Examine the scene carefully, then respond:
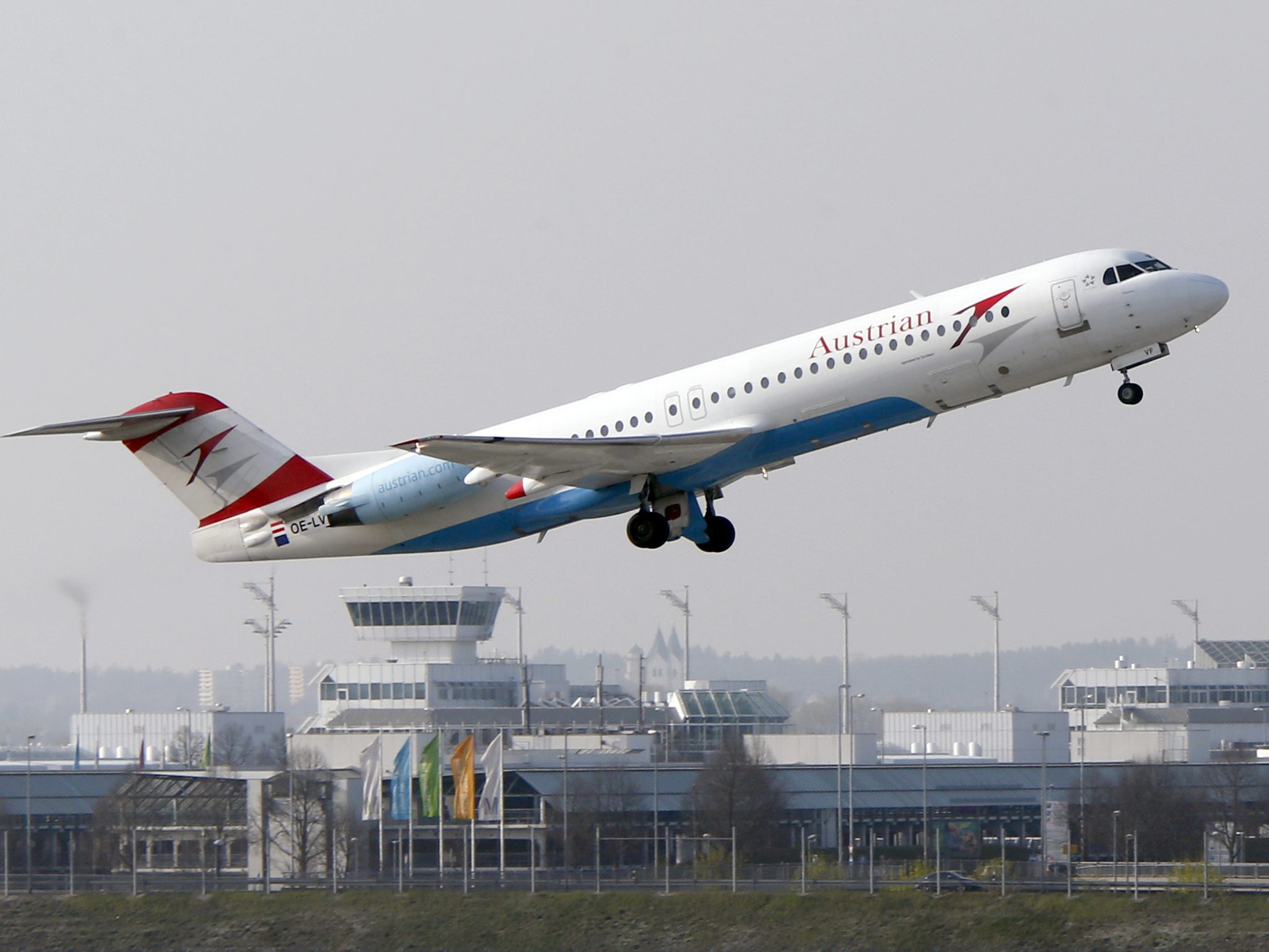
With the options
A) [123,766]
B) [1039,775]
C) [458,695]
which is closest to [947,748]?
[458,695]

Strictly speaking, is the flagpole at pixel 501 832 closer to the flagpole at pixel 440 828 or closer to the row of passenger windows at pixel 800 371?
the flagpole at pixel 440 828

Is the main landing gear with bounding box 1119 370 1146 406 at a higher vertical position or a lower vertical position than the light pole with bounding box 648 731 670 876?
higher

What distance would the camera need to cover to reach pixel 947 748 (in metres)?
114

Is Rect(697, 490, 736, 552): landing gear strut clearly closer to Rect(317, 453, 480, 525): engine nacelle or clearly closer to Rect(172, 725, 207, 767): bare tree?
Rect(317, 453, 480, 525): engine nacelle

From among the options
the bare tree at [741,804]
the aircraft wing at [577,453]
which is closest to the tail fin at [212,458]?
the aircraft wing at [577,453]

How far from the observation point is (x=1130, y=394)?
32.8m

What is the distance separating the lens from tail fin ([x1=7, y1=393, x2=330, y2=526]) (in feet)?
121

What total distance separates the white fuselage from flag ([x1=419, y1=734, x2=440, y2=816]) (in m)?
31.9

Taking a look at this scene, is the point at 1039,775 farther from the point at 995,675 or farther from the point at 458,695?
the point at 995,675

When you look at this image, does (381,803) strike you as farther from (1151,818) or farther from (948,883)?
(1151,818)

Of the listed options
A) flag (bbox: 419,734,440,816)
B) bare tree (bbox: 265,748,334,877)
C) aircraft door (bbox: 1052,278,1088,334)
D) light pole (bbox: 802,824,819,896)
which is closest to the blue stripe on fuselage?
aircraft door (bbox: 1052,278,1088,334)

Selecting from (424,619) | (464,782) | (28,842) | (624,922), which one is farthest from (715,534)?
(424,619)

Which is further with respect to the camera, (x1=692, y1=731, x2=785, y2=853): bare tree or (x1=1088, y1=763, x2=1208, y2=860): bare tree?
(x1=692, y1=731, x2=785, y2=853): bare tree

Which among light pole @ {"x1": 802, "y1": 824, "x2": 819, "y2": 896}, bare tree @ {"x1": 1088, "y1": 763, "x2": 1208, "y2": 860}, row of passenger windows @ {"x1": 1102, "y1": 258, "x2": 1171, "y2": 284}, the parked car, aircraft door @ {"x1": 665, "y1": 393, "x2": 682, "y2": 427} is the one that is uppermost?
row of passenger windows @ {"x1": 1102, "y1": 258, "x2": 1171, "y2": 284}
